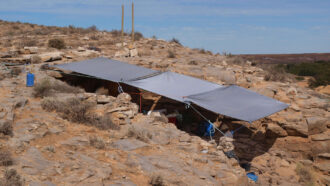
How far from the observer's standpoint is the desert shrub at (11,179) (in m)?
3.52

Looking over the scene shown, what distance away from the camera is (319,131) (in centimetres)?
908

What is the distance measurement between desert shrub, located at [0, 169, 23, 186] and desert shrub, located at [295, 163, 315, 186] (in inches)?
259

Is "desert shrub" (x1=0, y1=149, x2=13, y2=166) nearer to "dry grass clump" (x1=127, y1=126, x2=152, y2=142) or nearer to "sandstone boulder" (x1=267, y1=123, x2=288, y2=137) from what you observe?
"dry grass clump" (x1=127, y1=126, x2=152, y2=142)

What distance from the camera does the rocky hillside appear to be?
459cm

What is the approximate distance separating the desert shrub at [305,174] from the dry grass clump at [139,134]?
4.18m

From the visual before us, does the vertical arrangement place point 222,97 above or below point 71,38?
below

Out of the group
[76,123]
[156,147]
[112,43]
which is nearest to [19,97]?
[76,123]

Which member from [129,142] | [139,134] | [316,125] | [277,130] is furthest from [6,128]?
[316,125]

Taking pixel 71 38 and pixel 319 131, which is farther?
pixel 71 38

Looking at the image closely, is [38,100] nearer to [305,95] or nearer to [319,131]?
[319,131]

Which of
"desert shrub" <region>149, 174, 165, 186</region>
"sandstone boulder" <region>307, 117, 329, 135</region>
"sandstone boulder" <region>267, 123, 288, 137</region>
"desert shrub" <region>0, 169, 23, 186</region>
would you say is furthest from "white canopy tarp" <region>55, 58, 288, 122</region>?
"desert shrub" <region>0, 169, 23, 186</region>

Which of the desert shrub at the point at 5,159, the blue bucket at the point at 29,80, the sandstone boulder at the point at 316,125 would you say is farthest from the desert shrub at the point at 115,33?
the desert shrub at the point at 5,159

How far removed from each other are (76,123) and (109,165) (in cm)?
200

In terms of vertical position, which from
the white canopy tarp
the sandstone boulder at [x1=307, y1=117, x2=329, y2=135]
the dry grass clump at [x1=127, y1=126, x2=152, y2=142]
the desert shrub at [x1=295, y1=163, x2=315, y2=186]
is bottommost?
the desert shrub at [x1=295, y1=163, x2=315, y2=186]
